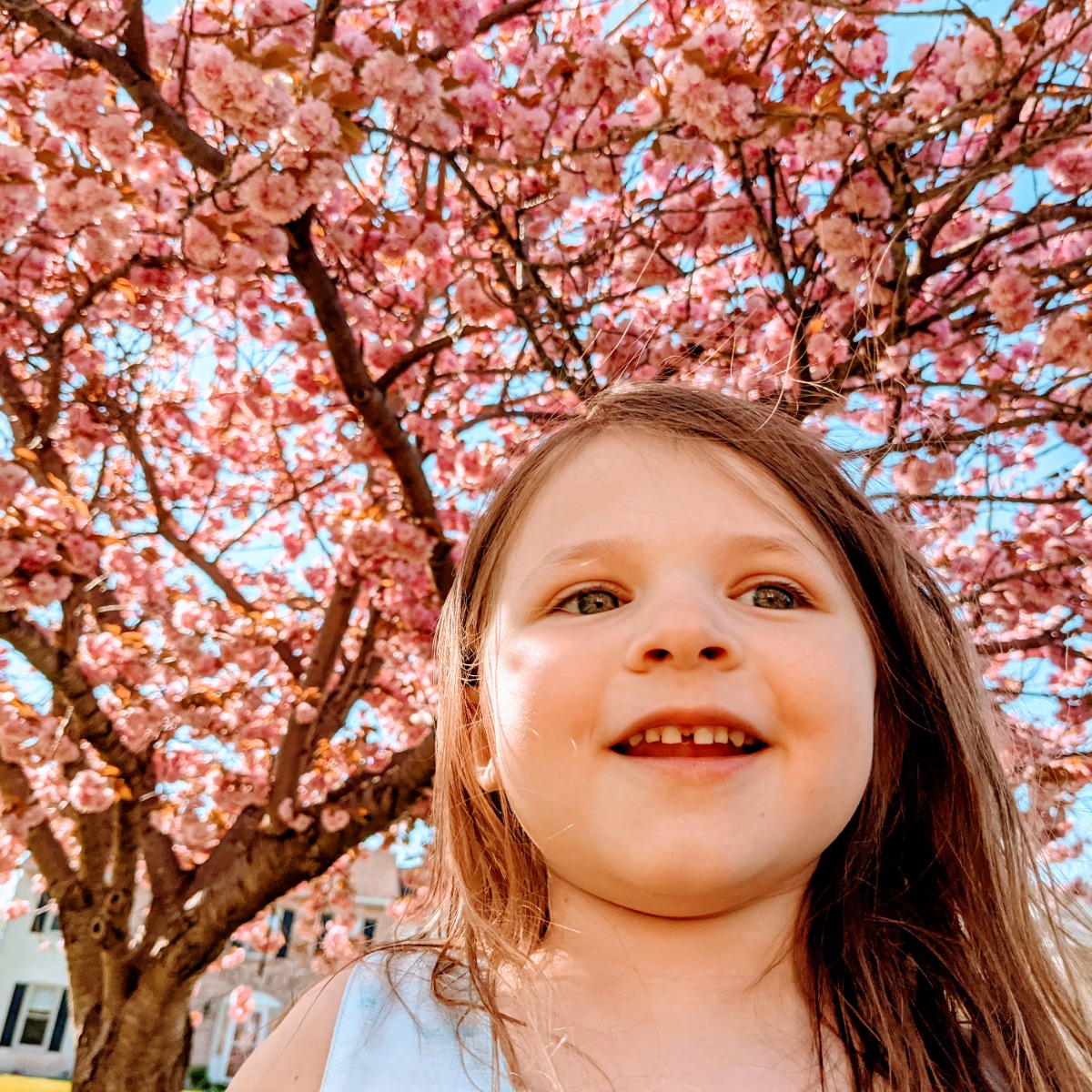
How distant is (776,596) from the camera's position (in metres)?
1.12

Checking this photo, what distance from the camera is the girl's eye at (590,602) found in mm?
1101

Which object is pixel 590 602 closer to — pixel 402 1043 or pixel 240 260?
pixel 402 1043

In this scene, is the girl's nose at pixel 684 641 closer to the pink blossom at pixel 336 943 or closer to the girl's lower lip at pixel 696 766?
the girl's lower lip at pixel 696 766

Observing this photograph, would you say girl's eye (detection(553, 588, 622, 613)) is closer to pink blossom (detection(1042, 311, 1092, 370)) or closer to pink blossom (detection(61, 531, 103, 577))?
pink blossom (detection(1042, 311, 1092, 370))

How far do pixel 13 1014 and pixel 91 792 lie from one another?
1629cm

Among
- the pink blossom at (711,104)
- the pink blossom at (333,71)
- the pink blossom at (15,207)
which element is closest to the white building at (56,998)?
the pink blossom at (15,207)

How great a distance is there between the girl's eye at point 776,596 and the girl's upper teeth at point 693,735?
19 centimetres

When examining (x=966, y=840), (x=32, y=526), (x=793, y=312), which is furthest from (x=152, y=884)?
(x=966, y=840)

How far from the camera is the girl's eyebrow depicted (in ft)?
3.55

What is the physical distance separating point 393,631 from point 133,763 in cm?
130

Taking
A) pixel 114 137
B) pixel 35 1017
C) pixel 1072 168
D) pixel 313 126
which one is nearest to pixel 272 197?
pixel 313 126

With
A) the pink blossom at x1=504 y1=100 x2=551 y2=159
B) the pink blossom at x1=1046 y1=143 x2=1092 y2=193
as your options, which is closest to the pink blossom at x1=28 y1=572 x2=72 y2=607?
the pink blossom at x1=504 y1=100 x2=551 y2=159

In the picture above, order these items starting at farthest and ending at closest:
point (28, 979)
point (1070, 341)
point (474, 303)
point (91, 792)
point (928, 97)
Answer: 1. point (28, 979)
2. point (91, 792)
3. point (474, 303)
4. point (1070, 341)
5. point (928, 97)

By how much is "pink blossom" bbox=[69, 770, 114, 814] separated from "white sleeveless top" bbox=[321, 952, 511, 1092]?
3.56 m
